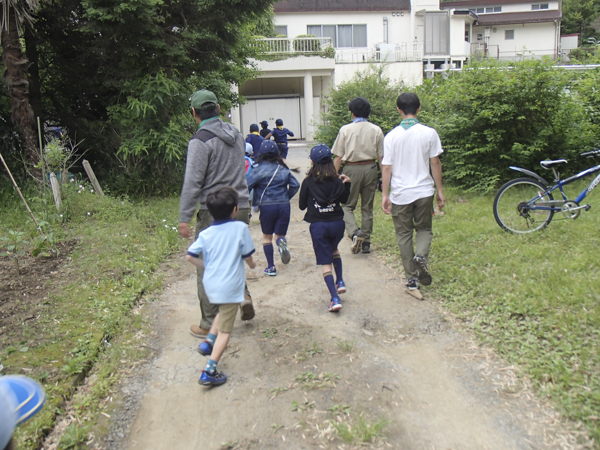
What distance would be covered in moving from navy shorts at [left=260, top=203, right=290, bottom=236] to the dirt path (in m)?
1.20

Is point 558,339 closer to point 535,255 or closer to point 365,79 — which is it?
point 535,255

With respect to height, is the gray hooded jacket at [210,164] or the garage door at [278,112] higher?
the garage door at [278,112]

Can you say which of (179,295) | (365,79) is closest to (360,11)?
(365,79)

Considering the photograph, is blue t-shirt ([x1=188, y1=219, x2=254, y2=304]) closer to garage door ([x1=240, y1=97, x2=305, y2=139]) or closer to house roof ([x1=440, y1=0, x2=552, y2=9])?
garage door ([x1=240, y1=97, x2=305, y2=139])

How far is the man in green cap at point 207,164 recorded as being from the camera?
412 centimetres

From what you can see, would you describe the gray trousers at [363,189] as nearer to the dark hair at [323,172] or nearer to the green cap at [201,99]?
the dark hair at [323,172]

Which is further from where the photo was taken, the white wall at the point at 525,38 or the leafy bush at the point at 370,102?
the white wall at the point at 525,38

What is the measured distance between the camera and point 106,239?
725cm

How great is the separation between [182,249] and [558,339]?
5.38 metres

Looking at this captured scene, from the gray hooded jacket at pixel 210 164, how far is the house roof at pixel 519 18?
33480 millimetres

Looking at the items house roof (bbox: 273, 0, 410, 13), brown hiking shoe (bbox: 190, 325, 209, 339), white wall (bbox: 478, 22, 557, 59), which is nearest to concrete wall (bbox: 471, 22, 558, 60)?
white wall (bbox: 478, 22, 557, 59)

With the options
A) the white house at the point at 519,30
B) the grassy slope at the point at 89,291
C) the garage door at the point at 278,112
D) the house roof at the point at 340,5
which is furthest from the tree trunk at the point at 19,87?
the white house at the point at 519,30

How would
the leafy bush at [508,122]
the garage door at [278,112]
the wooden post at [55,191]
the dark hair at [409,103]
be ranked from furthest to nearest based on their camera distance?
the garage door at [278,112] < the leafy bush at [508,122] < the wooden post at [55,191] < the dark hair at [409,103]

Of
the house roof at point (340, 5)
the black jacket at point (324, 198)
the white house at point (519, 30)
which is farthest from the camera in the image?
the white house at point (519, 30)
